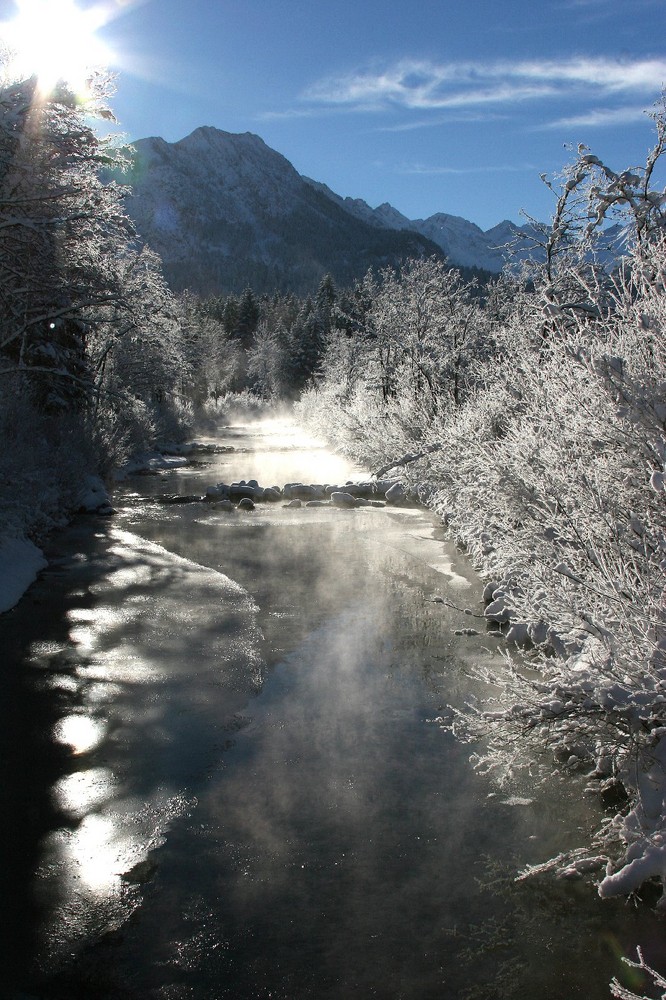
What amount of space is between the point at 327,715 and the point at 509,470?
307cm

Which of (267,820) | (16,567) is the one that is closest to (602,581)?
(267,820)

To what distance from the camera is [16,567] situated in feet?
35.9

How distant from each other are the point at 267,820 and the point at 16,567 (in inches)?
288

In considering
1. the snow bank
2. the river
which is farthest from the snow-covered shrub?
the snow bank

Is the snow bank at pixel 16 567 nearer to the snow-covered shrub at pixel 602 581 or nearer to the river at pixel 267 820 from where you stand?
the river at pixel 267 820

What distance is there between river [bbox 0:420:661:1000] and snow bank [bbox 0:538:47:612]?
→ 0.35 meters

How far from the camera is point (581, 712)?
4.66 meters

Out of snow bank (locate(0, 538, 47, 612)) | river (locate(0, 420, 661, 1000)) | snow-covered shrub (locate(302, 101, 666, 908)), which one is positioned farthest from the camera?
snow bank (locate(0, 538, 47, 612))

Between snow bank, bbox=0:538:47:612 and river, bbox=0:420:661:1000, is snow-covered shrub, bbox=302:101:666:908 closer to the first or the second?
river, bbox=0:420:661:1000

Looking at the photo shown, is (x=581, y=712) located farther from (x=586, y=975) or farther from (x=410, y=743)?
(x=410, y=743)

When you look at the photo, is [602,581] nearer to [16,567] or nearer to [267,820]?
[267,820]

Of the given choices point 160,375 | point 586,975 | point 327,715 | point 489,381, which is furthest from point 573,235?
point 160,375

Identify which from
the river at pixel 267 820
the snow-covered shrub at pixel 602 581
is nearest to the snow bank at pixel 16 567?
the river at pixel 267 820

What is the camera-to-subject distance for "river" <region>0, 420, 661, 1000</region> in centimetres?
395
